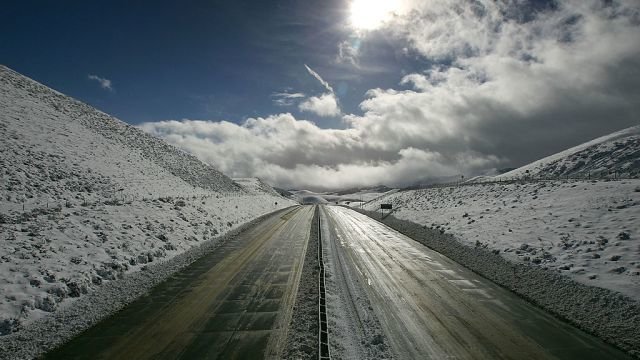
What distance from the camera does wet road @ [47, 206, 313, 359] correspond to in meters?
7.53

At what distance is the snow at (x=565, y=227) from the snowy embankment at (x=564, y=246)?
0.03m

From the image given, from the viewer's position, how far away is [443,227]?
27406 mm

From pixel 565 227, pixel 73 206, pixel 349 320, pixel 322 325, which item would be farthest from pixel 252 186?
pixel 322 325

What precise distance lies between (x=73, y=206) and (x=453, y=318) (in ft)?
72.4

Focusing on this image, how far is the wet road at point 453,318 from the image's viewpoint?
7.54 meters

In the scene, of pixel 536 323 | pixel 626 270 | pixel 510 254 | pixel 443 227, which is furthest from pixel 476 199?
pixel 536 323

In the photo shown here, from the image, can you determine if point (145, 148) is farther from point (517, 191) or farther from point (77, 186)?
point (517, 191)

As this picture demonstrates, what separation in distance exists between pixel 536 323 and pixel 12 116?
5340cm

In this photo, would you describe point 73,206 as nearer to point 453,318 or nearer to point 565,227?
point 453,318

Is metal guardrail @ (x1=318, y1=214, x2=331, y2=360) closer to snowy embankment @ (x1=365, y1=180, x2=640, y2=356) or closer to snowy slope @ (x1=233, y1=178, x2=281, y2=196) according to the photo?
snowy embankment @ (x1=365, y1=180, x2=640, y2=356)

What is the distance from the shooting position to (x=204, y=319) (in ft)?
30.5

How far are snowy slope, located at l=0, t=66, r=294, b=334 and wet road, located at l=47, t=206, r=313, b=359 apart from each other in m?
2.40

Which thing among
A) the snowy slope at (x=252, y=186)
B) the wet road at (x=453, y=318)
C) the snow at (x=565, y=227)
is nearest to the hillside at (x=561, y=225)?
the snow at (x=565, y=227)

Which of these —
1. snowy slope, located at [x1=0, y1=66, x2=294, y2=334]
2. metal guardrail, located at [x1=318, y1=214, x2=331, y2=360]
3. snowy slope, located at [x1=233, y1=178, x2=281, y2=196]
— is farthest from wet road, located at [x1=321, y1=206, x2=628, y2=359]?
snowy slope, located at [x1=233, y1=178, x2=281, y2=196]
